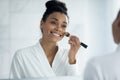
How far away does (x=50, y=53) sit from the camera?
1.60 meters

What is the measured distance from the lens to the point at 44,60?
1.58 meters

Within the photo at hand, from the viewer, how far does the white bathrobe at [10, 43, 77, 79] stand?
1.54 meters

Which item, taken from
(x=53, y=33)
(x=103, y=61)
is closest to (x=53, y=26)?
(x=53, y=33)

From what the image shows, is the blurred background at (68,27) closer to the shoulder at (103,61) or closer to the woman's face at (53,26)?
the woman's face at (53,26)

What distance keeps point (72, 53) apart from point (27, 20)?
1.15ft

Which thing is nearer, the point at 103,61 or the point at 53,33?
the point at 103,61

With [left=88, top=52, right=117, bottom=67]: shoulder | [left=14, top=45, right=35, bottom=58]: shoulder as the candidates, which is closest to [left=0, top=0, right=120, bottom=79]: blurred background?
[left=14, top=45, right=35, bottom=58]: shoulder

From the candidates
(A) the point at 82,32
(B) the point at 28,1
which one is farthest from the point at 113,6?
(B) the point at 28,1

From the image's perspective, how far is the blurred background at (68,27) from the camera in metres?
1.54

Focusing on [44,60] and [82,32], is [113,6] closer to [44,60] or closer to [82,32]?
[82,32]

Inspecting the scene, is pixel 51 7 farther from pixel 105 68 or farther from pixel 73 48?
pixel 105 68

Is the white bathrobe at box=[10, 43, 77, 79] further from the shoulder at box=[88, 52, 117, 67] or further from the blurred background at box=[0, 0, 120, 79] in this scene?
the shoulder at box=[88, 52, 117, 67]

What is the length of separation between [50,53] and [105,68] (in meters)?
0.78

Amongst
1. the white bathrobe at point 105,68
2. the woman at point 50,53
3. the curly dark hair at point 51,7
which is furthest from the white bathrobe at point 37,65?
the white bathrobe at point 105,68
